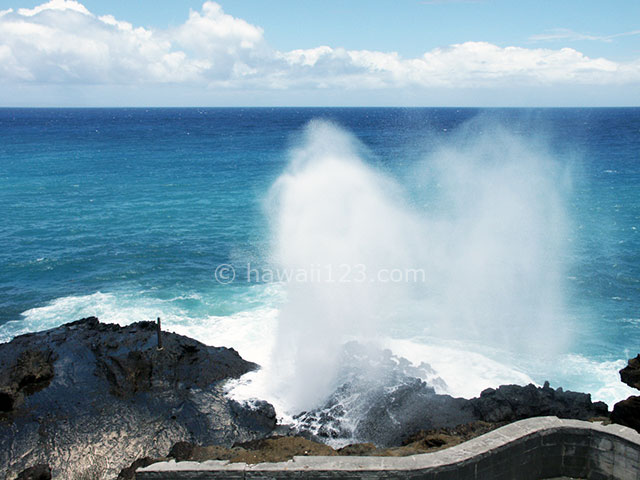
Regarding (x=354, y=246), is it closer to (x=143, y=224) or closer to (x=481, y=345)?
(x=481, y=345)

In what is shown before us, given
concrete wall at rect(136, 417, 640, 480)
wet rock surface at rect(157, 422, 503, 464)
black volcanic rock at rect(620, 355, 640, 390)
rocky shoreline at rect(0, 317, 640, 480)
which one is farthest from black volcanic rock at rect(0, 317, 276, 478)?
black volcanic rock at rect(620, 355, 640, 390)

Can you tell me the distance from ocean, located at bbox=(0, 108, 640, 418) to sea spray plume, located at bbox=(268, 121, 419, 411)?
0.09 meters

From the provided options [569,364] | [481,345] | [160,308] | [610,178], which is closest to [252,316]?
[160,308]

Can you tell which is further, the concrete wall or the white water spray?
the white water spray

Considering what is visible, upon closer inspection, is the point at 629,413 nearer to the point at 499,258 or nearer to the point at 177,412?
the point at 177,412

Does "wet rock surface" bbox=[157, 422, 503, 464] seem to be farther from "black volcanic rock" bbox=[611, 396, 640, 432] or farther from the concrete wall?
"black volcanic rock" bbox=[611, 396, 640, 432]

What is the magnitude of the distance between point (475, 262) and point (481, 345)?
30.2ft

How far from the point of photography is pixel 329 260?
25.3 metres

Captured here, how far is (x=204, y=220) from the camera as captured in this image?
3759cm

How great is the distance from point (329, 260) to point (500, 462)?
17.1m

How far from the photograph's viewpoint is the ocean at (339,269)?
18.9m

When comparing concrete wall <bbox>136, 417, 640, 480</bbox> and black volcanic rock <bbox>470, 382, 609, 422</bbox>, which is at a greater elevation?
concrete wall <bbox>136, 417, 640, 480</bbox>

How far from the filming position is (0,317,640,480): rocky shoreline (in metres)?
12.2

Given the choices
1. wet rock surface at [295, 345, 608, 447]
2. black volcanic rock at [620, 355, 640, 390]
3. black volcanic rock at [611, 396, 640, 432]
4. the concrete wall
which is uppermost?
the concrete wall
